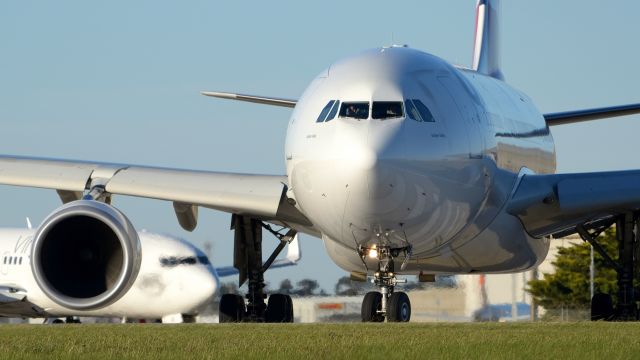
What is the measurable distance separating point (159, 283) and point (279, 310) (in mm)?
19227

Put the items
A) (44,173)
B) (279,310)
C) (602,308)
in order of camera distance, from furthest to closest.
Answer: (279,310) → (602,308) → (44,173)

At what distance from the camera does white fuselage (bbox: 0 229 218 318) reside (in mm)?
40219

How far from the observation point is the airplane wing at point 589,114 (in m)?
21.5

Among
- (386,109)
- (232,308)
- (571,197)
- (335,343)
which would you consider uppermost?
(386,109)

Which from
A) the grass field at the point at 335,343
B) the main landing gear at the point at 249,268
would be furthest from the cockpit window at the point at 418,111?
the main landing gear at the point at 249,268

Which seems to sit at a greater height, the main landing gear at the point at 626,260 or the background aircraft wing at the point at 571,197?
the background aircraft wing at the point at 571,197

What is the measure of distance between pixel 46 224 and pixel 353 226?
11.5 ft

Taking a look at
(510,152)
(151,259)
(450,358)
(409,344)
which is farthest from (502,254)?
(151,259)

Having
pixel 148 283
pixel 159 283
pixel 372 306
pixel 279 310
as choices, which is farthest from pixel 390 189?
pixel 148 283

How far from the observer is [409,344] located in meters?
11.5

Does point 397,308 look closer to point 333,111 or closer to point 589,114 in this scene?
point 333,111

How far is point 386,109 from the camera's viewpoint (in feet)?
54.3

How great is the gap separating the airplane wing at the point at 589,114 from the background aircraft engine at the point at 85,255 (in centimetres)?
793

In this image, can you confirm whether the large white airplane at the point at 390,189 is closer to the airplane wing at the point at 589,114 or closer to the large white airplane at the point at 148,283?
the airplane wing at the point at 589,114
